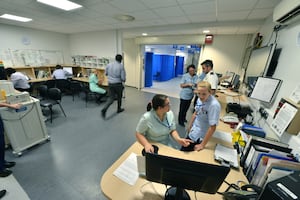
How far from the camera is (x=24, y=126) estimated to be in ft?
7.41

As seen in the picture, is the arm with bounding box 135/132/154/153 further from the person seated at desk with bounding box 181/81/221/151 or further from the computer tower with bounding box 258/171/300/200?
the computer tower with bounding box 258/171/300/200

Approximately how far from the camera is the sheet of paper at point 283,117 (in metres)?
1.22

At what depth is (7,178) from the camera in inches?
70.9

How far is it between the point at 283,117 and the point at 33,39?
25.5ft

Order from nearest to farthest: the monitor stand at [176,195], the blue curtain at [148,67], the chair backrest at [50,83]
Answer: the monitor stand at [176,195] → the chair backrest at [50,83] → the blue curtain at [148,67]

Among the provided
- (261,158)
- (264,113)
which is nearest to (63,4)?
(261,158)

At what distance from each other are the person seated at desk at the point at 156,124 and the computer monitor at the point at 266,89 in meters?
1.35

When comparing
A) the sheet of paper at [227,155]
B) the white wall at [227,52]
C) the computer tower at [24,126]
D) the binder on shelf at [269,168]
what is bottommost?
the computer tower at [24,126]

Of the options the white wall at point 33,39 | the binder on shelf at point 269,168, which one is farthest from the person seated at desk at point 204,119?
the white wall at point 33,39

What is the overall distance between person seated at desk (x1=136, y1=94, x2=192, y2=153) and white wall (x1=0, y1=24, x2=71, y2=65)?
639 cm

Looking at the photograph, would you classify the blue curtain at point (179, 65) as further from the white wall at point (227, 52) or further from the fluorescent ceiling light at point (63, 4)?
the fluorescent ceiling light at point (63, 4)

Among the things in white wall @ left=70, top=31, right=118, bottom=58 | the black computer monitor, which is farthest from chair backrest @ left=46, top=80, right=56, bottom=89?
the black computer monitor

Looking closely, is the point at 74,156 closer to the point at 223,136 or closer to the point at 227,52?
the point at 223,136

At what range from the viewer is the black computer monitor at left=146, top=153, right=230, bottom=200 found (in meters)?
A: 0.68
